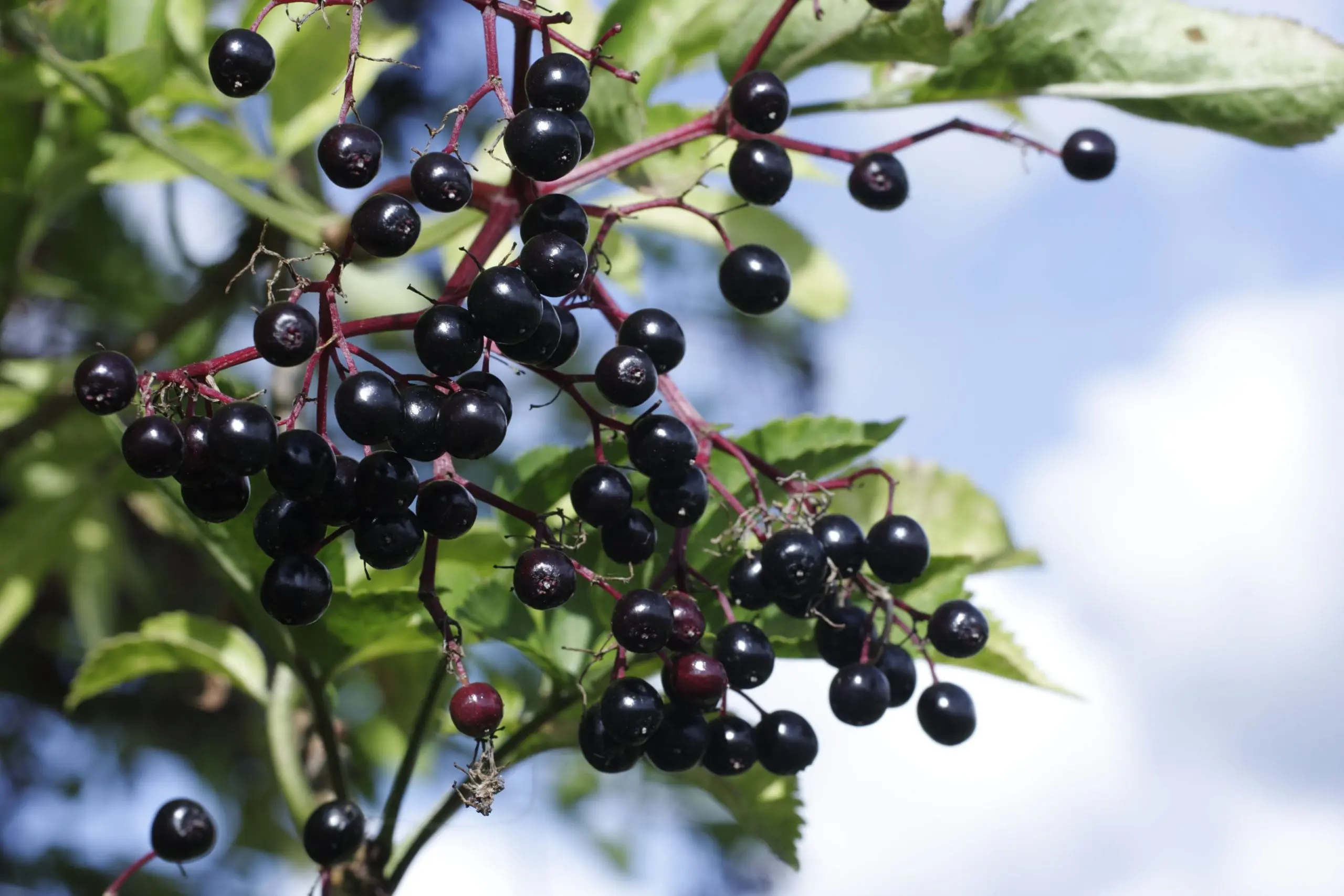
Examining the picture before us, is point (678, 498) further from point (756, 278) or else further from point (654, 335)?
point (756, 278)

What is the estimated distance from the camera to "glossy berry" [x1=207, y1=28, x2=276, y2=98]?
3.44 feet

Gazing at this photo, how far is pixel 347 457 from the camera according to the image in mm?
1014

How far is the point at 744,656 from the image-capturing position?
1.12m

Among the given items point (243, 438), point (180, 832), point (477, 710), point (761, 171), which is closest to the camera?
point (243, 438)

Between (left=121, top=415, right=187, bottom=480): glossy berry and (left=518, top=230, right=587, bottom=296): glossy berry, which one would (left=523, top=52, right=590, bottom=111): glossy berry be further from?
(left=121, top=415, right=187, bottom=480): glossy berry

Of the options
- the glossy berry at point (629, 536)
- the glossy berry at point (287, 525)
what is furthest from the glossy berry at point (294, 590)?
the glossy berry at point (629, 536)

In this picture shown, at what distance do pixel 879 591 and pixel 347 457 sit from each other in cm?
53

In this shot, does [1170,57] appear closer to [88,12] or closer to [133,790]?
[88,12]

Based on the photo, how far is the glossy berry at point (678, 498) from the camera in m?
1.11

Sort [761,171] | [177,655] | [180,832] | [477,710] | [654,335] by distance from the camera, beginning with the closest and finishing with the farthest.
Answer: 1. [477,710]
2. [654,335]
3. [761,171]
4. [180,832]
5. [177,655]

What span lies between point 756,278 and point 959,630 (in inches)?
15.5

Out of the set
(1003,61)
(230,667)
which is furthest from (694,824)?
(1003,61)

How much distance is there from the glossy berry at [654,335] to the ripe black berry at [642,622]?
211 millimetres

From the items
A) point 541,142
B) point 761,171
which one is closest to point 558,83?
point 541,142
